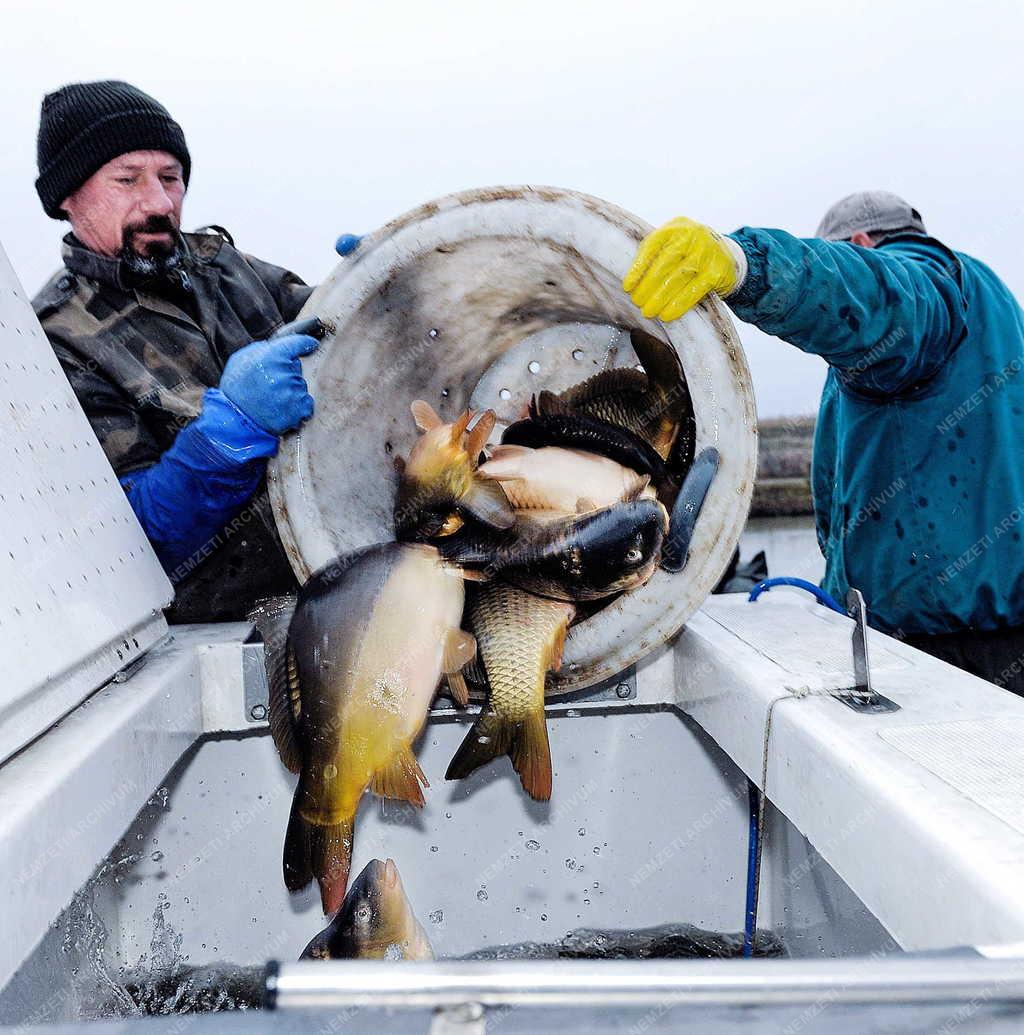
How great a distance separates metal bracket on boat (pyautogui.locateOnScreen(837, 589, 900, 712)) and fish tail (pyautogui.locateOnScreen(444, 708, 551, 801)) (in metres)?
0.46

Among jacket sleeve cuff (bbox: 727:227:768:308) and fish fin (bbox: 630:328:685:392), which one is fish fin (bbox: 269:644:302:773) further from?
jacket sleeve cuff (bbox: 727:227:768:308)

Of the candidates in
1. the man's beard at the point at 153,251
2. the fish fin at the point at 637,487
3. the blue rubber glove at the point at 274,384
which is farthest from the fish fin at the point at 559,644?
the man's beard at the point at 153,251

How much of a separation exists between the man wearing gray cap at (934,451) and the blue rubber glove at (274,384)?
96 centimetres

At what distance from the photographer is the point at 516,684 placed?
1.49 meters

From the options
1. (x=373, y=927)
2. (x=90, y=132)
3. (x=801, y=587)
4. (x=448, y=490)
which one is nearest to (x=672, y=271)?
(x=448, y=490)

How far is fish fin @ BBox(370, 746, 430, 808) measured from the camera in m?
1.37

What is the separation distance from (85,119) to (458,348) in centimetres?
155

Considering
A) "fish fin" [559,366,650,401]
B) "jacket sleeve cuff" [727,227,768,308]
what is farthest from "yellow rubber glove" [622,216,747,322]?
"fish fin" [559,366,650,401]

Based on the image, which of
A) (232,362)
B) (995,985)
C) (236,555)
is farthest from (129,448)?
(995,985)

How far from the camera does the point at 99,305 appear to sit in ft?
8.39

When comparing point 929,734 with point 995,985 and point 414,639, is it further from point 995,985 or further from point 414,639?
point 414,639

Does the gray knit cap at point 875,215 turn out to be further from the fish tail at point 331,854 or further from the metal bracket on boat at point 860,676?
the fish tail at point 331,854

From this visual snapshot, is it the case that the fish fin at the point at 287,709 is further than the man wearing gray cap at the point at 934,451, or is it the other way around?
the man wearing gray cap at the point at 934,451

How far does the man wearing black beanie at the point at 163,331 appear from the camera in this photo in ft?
6.73
